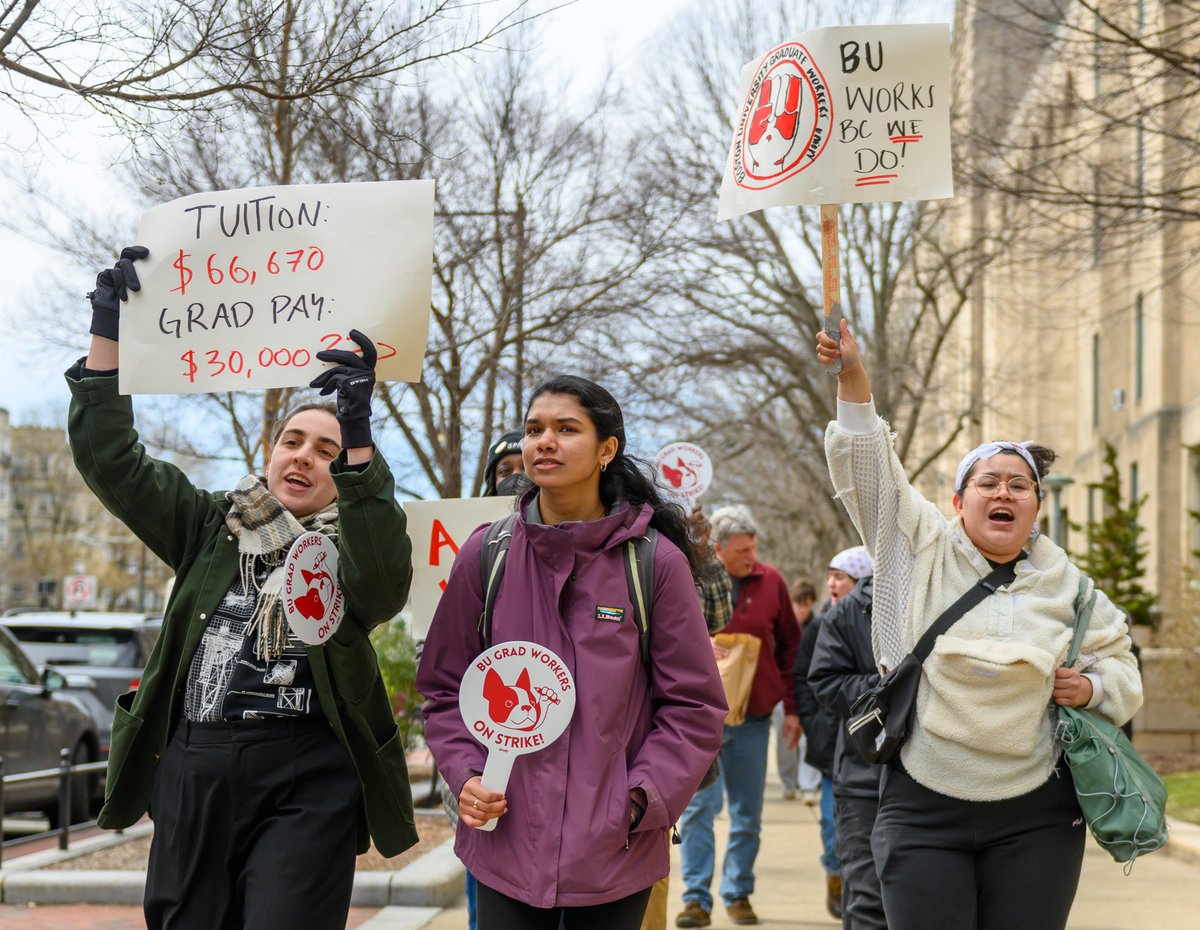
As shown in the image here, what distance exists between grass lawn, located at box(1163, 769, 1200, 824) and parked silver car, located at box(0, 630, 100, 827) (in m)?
8.49

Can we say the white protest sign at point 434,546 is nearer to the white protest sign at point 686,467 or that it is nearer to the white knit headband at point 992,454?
the white knit headband at point 992,454

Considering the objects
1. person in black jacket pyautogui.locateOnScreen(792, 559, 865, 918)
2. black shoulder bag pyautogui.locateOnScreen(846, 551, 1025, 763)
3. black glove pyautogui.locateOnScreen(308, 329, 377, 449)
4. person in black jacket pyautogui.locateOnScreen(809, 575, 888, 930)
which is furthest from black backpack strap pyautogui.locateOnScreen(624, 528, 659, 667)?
person in black jacket pyautogui.locateOnScreen(792, 559, 865, 918)

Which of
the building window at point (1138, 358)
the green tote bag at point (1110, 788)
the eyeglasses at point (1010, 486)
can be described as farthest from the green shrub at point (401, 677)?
the building window at point (1138, 358)

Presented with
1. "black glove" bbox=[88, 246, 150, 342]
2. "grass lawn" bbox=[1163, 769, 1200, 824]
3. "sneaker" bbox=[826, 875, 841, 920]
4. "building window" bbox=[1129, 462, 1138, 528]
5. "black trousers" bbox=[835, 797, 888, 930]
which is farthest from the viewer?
"building window" bbox=[1129, 462, 1138, 528]

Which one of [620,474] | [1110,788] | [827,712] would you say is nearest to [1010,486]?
[1110,788]

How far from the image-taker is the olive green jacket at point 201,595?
3830 millimetres

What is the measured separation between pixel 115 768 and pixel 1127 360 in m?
32.6

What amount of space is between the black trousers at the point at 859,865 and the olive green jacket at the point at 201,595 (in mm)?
2340

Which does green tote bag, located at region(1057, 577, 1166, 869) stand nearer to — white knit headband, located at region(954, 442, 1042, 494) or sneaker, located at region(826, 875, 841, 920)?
white knit headband, located at region(954, 442, 1042, 494)

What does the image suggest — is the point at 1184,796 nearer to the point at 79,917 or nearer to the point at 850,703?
the point at 850,703

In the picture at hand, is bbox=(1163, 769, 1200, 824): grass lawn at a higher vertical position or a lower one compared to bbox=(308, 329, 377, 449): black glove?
lower

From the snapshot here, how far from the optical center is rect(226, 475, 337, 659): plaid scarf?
3896 millimetres

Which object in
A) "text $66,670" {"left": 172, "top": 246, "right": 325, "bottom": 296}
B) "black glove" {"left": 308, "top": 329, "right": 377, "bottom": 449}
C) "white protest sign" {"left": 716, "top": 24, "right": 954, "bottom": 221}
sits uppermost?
"white protest sign" {"left": 716, "top": 24, "right": 954, "bottom": 221}

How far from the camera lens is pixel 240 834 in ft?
12.6
